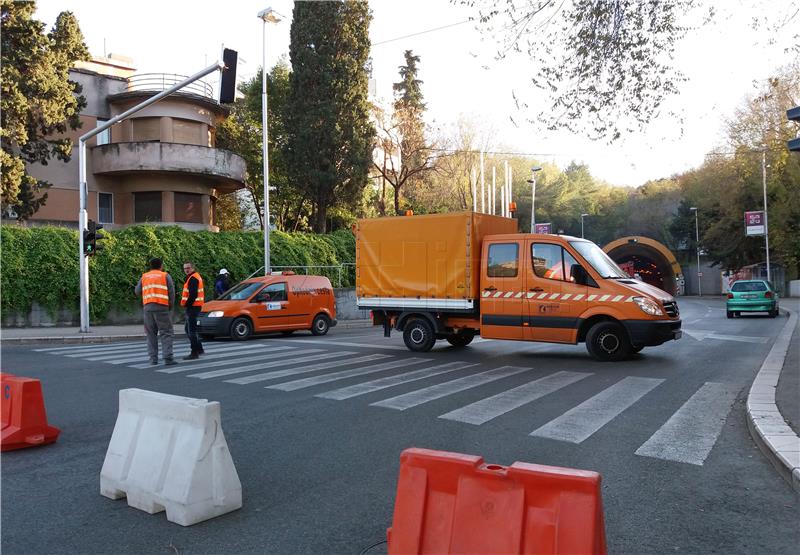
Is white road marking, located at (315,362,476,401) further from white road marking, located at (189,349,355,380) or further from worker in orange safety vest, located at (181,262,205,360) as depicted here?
worker in orange safety vest, located at (181,262,205,360)

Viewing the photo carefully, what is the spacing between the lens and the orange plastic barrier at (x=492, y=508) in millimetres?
2729

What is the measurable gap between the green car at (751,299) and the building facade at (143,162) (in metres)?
24.2

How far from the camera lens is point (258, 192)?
4047cm

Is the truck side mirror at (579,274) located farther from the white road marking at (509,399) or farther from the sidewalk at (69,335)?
the sidewalk at (69,335)

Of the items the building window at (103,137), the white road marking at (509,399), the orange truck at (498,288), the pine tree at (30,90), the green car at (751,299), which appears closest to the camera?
the white road marking at (509,399)

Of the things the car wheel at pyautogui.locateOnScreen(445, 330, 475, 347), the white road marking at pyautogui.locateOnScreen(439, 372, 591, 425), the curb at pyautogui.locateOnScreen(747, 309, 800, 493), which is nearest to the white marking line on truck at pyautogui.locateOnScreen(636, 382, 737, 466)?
the curb at pyautogui.locateOnScreen(747, 309, 800, 493)

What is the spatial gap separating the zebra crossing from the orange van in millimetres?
2480

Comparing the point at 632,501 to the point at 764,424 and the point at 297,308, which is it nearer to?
the point at 764,424

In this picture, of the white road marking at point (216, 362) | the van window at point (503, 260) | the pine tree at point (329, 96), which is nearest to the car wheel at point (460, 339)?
the van window at point (503, 260)

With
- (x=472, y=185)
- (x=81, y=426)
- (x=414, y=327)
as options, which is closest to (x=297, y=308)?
(x=414, y=327)

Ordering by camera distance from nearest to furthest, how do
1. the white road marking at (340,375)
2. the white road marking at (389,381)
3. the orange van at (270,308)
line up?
the white road marking at (389,381) → the white road marking at (340,375) → the orange van at (270,308)

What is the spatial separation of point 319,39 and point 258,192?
1181cm

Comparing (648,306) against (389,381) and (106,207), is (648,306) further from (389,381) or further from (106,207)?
(106,207)

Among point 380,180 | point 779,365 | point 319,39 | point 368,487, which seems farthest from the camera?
point 380,180
